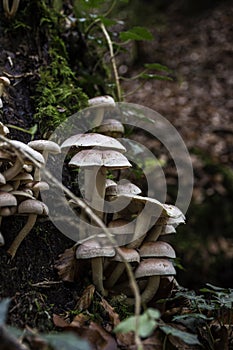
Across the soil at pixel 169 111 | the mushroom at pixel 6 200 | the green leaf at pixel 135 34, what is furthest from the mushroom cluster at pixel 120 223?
the green leaf at pixel 135 34

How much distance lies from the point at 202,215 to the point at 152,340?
3.75 metres

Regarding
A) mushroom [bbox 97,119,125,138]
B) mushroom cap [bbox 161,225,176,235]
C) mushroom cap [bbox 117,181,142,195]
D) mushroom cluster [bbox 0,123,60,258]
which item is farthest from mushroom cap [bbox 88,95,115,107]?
mushroom cap [bbox 161,225,176,235]

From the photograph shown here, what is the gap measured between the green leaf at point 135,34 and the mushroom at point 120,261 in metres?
1.97

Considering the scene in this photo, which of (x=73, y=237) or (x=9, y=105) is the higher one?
(x=9, y=105)

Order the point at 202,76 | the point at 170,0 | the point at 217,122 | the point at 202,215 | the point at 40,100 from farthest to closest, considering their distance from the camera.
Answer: the point at 170,0, the point at 202,76, the point at 217,122, the point at 202,215, the point at 40,100

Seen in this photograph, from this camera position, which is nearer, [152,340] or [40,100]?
[152,340]

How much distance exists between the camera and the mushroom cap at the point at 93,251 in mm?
1889

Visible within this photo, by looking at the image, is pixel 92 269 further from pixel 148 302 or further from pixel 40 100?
pixel 40 100

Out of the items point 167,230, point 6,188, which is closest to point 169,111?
Answer: point 167,230

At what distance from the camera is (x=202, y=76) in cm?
928

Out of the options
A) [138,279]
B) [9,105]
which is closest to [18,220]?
[138,279]

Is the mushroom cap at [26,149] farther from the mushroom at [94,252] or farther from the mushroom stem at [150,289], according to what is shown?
the mushroom stem at [150,289]

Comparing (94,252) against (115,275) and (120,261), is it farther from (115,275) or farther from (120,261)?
(115,275)

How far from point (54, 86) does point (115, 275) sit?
4.97 feet
